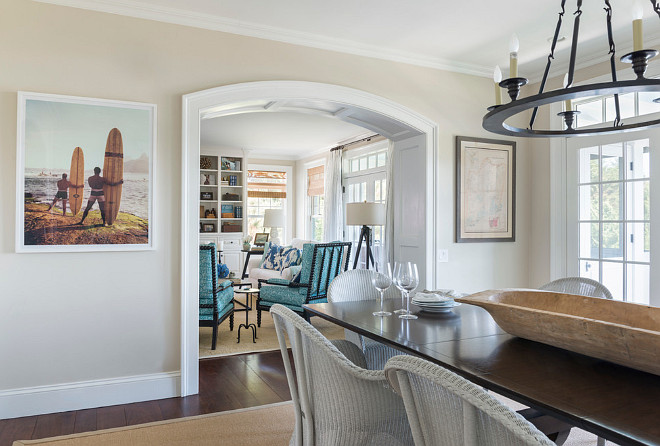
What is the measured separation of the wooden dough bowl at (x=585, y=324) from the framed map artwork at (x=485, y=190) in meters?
2.16

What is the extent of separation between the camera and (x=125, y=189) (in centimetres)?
316

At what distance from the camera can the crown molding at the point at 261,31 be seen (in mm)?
3107

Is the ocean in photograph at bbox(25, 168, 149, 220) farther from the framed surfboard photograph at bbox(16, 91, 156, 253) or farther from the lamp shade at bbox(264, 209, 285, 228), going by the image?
the lamp shade at bbox(264, 209, 285, 228)

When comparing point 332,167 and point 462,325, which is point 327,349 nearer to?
point 462,325

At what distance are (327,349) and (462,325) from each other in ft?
2.57

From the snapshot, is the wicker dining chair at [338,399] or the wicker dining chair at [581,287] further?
the wicker dining chair at [581,287]

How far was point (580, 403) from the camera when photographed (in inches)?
46.1

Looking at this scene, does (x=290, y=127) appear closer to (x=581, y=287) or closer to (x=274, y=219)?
(x=274, y=219)

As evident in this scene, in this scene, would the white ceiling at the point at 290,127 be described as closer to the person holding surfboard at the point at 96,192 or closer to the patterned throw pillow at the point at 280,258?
the person holding surfboard at the point at 96,192

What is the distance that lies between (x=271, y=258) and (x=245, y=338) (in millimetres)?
2486

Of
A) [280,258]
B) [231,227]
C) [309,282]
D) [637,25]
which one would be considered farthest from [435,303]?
[231,227]

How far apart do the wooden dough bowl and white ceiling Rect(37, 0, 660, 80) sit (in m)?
2.02

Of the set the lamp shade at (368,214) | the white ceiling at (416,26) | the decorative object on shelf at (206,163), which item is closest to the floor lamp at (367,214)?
the lamp shade at (368,214)

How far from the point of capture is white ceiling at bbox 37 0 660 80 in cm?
310
